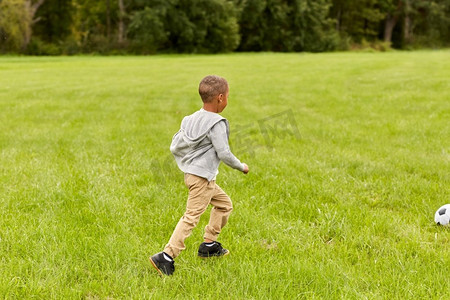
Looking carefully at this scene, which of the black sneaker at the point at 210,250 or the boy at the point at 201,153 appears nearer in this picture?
the boy at the point at 201,153

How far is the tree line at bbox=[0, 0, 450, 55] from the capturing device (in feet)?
157

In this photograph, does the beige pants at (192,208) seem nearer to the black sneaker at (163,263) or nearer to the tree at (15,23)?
the black sneaker at (163,263)

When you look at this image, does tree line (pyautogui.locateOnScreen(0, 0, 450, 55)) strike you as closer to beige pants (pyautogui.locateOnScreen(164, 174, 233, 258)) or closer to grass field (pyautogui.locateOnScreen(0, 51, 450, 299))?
grass field (pyautogui.locateOnScreen(0, 51, 450, 299))

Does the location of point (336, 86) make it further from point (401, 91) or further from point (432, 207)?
point (432, 207)

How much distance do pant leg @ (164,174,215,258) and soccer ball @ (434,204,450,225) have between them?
7.77ft

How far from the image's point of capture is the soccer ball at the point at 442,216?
390 centimetres

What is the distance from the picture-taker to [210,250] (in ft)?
11.0

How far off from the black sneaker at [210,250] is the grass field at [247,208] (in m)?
0.08

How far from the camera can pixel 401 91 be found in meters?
13.3

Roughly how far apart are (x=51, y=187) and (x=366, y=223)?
11.7 feet

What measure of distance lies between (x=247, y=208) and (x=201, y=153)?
139 centimetres

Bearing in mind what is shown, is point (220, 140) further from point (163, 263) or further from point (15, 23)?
point (15, 23)

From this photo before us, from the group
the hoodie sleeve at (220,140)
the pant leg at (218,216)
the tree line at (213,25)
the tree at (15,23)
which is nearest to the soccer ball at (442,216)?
the pant leg at (218,216)

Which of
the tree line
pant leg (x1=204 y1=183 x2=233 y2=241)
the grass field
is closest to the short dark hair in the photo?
pant leg (x1=204 y1=183 x2=233 y2=241)
